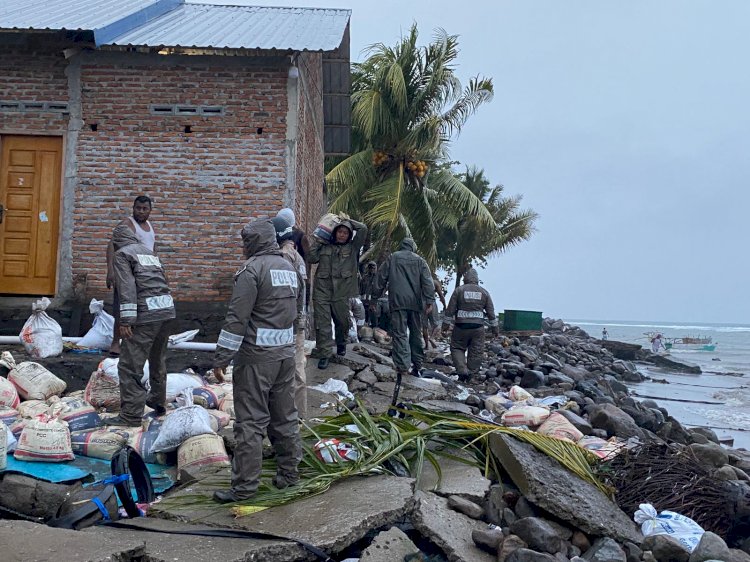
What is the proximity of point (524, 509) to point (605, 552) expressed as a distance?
57 cm

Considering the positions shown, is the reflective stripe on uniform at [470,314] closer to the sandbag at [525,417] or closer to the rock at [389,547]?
the sandbag at [525,417]

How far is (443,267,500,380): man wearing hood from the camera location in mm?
9852

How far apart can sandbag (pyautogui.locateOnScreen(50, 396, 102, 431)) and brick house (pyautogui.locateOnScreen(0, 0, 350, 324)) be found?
3.17 metres

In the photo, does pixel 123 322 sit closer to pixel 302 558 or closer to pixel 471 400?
pixel 302 558

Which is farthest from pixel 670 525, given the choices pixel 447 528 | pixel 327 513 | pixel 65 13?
pixel 65 13

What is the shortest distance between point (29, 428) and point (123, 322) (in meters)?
1.05

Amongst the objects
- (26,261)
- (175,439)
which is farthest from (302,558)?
(26,261)

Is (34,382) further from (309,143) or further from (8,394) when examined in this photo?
(309,143)

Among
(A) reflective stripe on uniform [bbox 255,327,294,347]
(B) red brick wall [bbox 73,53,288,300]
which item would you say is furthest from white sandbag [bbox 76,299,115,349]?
(A) reflective stripe on uniform [bbox 255,327,294,347]

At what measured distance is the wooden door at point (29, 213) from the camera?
28.9 ft

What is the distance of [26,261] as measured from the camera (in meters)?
8.83

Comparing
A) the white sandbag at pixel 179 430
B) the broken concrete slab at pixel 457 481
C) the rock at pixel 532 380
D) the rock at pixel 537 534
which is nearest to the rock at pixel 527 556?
the rock at pixel 537 534

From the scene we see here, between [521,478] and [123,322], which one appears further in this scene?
[123,322]

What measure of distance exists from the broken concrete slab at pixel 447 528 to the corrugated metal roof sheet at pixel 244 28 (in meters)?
6.32
